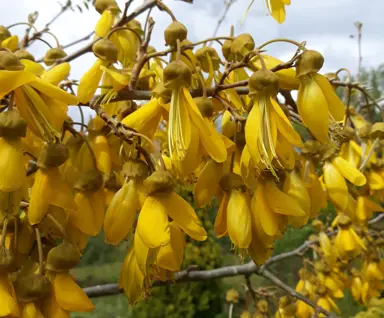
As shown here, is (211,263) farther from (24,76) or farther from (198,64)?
(24,76)

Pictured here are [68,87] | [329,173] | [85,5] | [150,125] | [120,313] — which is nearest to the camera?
[150,125]

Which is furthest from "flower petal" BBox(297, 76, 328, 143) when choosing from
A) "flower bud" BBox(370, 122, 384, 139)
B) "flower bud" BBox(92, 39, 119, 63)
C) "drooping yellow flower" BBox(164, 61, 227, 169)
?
"flower bud" BBox(370, 122, 384, 139)

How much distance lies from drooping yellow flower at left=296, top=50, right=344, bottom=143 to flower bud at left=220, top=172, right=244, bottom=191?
Result: 0.17 m

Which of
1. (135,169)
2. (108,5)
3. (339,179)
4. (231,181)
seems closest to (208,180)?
(231,181)

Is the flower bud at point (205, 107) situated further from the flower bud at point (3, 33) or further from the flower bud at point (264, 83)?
the flower bud at point (3, 33)

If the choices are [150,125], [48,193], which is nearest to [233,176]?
[150,125]

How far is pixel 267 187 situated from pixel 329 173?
42 cm

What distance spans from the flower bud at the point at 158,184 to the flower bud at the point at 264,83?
8.8 inches

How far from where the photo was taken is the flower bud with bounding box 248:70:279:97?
88 cm

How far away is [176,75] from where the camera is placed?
899mm

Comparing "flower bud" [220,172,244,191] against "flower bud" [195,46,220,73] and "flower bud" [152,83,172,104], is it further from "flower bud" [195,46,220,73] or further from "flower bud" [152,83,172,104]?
"flower bud" [195,46,220,73]

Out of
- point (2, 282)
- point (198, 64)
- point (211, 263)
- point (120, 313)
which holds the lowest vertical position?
point (120, 313)

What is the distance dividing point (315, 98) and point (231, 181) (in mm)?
225

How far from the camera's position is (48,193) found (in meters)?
0.88
